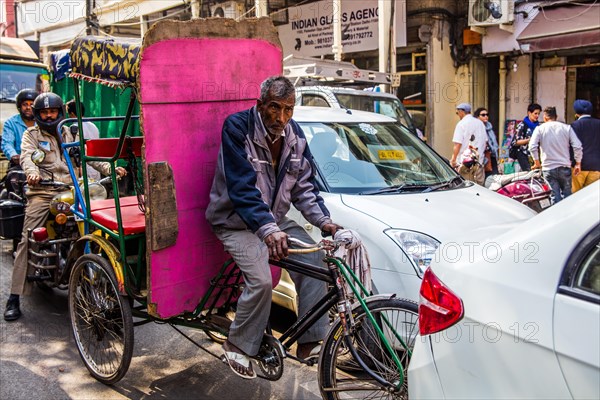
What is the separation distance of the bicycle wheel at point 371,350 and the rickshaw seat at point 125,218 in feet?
4.93

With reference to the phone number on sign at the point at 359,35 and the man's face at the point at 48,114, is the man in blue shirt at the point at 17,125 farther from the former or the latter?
the phone number on sign at the point at 359,35

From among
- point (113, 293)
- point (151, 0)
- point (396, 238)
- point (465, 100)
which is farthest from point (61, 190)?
point (151, 0)

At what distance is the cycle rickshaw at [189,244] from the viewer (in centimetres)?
321

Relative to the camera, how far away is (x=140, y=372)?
4348mm

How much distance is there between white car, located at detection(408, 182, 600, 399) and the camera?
1.87 meters

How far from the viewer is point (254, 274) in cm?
345

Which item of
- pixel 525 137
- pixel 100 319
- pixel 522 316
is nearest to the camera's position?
pixel 522 316

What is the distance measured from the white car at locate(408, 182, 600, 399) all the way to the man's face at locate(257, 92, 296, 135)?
4.85 feet

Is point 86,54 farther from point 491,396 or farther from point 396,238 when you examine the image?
point 491,396

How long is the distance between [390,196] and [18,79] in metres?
8.25

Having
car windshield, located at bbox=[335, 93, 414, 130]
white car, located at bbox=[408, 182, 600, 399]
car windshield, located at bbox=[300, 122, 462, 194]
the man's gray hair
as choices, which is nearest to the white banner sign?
car windshield, located at bbox=[335, 93, 414, 130]

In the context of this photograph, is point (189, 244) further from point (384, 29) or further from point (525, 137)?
point (384, 29)

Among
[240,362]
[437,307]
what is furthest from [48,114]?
[437,307]

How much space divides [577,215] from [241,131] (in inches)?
78.1
